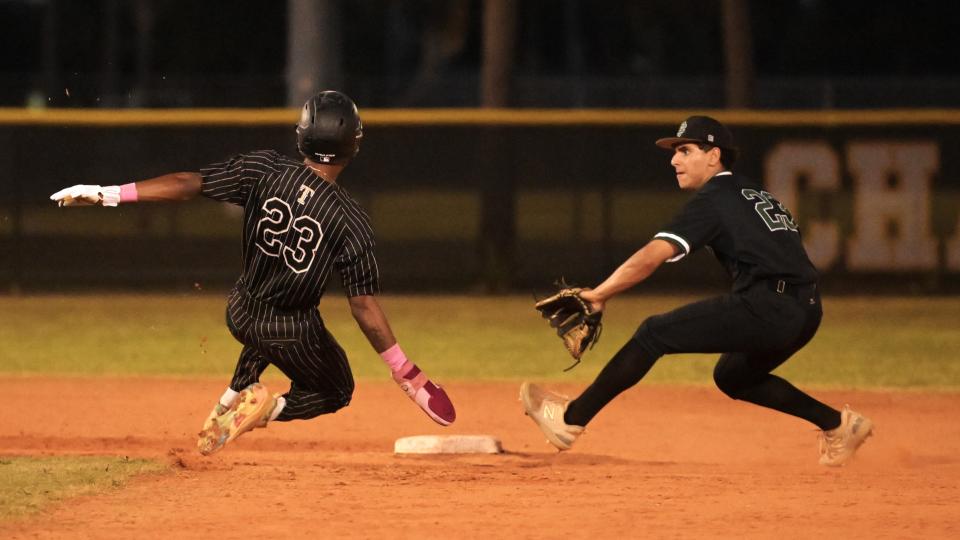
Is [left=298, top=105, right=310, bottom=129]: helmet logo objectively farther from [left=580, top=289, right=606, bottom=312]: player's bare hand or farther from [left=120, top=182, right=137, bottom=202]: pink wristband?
[left=580, top=289, right=606, bottom=312]: player's bare hand

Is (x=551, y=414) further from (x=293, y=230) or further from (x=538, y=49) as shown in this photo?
(x=538, y=49)

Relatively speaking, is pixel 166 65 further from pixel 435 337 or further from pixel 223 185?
pixel 223 185

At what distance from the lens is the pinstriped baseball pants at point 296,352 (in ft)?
22.5

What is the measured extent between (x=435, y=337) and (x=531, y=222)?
126 inches

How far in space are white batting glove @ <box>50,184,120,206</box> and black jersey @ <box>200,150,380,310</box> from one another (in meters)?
0.39

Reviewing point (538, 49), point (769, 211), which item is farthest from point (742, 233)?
point (538, 49)

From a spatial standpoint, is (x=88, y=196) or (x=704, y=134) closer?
(x=88, y=196)

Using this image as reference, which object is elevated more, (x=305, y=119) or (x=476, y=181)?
(x=305, y=119)

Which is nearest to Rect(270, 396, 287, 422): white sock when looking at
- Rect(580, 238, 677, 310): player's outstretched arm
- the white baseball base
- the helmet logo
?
the white baseball base

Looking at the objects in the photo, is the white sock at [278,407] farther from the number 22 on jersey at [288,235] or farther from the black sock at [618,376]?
the black sock at [618,376]

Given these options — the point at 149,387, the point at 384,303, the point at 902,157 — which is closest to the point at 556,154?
the point at 384,303

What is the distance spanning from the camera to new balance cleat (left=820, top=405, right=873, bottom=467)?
750cm

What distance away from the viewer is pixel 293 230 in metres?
6.67

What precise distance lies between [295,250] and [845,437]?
283cm
